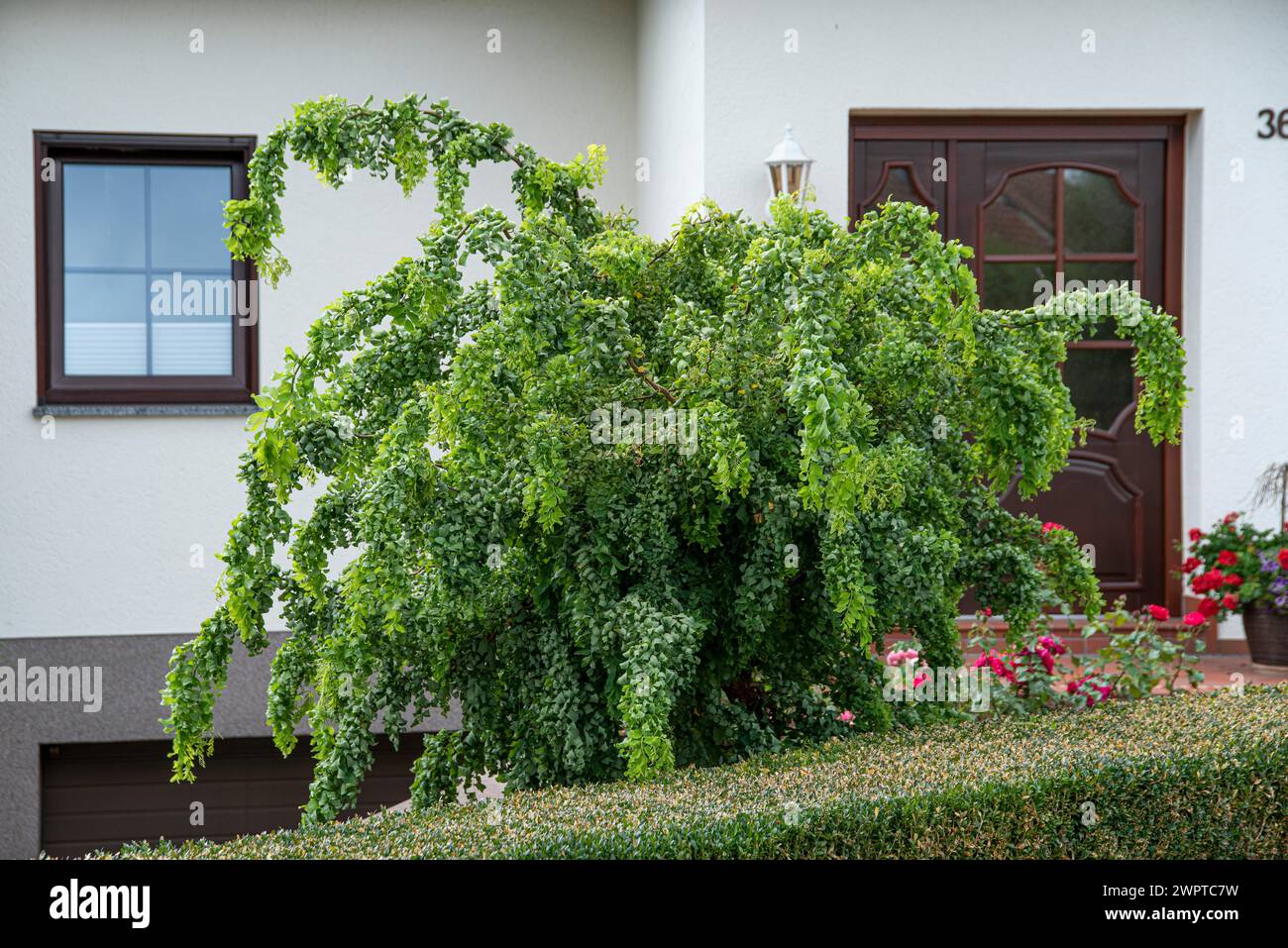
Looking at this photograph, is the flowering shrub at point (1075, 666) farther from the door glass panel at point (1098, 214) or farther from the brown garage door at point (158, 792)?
the brown garage door at point (158, 792)

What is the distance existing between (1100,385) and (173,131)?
17.7ft

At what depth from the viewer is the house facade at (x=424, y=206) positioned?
6559 mm

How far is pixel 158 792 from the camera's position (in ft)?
24.6

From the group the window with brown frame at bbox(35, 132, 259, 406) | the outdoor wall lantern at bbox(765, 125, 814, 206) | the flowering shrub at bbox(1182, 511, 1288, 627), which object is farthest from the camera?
the window with brown frame at bbox(35, 132, 259, 406)

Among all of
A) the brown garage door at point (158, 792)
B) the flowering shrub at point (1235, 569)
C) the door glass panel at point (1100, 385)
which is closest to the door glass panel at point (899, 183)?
the door glass panel at point (1100, 385)

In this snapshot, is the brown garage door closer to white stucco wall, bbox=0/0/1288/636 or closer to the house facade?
the house facade

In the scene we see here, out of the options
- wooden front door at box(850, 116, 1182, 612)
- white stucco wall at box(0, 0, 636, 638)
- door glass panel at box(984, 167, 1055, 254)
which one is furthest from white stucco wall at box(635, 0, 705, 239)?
door glass panel at box(984, 167, 1055, 254)

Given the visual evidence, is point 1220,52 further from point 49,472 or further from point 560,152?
point 49,472

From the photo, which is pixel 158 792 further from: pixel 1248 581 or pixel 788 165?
pixel 1248 581

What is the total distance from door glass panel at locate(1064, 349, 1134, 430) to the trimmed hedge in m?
3.39

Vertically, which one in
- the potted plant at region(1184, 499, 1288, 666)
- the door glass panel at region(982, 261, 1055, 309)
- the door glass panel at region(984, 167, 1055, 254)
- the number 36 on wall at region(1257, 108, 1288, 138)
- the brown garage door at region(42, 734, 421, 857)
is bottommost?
the brown garage door at region(42, 734, 421, 857)

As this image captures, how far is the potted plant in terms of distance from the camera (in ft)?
19.5

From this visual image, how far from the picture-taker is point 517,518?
361 centimetres
